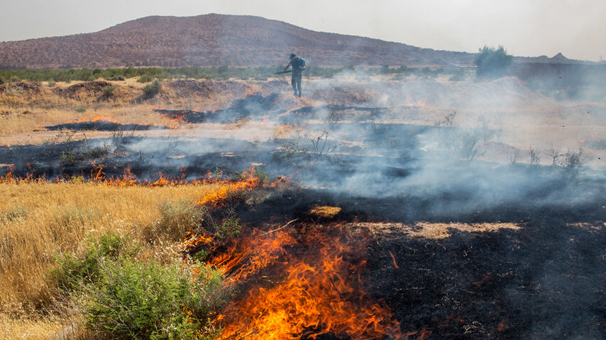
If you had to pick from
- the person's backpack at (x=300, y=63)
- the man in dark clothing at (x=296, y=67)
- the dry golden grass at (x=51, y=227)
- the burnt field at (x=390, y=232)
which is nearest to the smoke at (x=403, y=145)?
the burnt field at (x=390, y=232)

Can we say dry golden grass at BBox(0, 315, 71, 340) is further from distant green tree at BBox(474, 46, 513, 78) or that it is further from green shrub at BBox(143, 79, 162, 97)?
distant green tree at BBox(474, 46, 513, 78)

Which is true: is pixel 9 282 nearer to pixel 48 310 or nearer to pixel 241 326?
pixel 48 310

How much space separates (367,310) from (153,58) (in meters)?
51.0

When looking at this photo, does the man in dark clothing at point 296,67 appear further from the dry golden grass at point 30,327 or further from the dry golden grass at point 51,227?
the dry golden grass at point 30,327

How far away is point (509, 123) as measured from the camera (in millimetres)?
14398

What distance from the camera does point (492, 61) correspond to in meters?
29.7

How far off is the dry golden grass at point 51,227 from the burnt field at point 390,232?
99 centimetres

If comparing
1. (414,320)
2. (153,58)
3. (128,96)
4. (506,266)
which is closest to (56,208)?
(414,320)

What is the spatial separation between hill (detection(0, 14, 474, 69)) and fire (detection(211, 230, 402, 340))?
45.7 metres

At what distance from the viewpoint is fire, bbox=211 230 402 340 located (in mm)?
3164

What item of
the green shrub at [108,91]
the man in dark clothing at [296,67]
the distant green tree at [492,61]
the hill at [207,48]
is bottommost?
the green shrub at [108,91]

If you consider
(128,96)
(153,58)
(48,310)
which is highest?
(153,58)

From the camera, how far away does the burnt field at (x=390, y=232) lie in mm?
3213

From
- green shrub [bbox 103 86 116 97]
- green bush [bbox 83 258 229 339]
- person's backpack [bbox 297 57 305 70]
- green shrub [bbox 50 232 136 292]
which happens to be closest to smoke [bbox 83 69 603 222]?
person's backpack [bbox 297 57 305 70]
